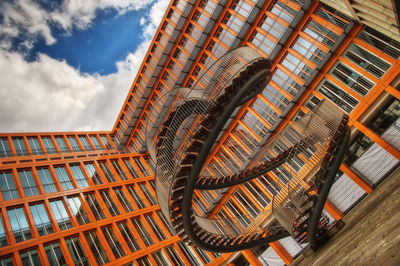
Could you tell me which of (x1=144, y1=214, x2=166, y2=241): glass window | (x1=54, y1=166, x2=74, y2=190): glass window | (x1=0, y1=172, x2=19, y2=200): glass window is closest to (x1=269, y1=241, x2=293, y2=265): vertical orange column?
(x1=144, y1=214, x2=166, y2=241): glass window

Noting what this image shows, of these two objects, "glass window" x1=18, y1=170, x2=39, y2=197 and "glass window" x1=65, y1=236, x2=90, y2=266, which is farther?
"glass window" x1=18, y1=170, x2=39, y2=197

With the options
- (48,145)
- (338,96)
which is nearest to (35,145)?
(48,145)

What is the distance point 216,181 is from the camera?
49.1 ft

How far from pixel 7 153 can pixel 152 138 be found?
78.5 ft

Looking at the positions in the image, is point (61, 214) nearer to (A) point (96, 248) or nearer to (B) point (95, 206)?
(B) point (95, 206)

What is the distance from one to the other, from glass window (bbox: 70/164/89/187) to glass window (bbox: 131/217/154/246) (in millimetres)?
7121

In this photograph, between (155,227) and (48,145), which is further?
(48,145)

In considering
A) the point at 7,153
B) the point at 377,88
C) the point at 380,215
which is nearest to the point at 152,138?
the point at 380,215

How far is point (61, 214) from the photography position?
24109mm

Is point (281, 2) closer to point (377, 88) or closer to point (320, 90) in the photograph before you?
point (320, 90)

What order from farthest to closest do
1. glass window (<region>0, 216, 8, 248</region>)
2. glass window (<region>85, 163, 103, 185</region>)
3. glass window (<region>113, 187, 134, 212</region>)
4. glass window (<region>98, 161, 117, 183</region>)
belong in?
glass window (<region>98, 161, 117, 183</region>) → glass window (<region>85, 163, 103, 185</region>) → glass window (<region>113, 187, 134, 212</region>) → glass window (<region>0, 216, 8, 248</region>)

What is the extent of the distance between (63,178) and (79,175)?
188 centimetres

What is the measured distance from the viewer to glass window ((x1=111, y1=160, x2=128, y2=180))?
32.8 metres

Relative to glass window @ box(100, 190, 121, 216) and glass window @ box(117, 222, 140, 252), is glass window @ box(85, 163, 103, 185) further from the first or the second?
glass window @ box(117, 222, 140, 252)
